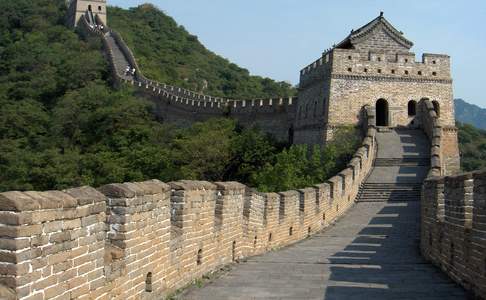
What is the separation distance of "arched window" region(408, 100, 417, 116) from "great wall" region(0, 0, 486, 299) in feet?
8.45

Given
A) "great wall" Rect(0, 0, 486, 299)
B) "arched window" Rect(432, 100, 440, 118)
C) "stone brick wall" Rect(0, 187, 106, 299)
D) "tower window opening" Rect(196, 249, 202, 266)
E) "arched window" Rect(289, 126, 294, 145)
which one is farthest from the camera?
"arched window" Rect(289, 126, 294, 145)

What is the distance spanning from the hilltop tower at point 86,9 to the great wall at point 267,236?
60981mm

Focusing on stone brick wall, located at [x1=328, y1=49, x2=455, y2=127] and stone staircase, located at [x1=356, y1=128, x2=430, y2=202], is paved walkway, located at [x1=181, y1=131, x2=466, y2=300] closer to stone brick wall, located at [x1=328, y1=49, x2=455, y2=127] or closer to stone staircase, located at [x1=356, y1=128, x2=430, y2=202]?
stone staircase, located at [x1=356, y1=128, x2=430, y2=202]

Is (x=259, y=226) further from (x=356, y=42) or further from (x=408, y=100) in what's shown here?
(x=356, y=42)

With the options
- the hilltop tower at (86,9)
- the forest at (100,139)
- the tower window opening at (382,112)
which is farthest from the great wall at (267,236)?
the hilltop tower at (86,9)

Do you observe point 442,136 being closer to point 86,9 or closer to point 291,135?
point 291,135

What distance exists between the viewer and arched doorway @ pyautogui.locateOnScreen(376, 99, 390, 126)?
1212 inches

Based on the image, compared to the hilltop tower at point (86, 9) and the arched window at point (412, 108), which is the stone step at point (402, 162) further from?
the hilltop tower at point (86, 9)

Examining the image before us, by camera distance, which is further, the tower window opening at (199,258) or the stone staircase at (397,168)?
the stone staircase at (397,168)

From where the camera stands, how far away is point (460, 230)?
365 inches

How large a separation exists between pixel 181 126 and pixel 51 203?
40657mm

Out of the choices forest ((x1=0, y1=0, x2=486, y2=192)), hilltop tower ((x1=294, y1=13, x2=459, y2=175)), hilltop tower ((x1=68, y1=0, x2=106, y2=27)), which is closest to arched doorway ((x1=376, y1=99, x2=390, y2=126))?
hilltop tower ((x1=294, y1=13, x2=459, y2=175))

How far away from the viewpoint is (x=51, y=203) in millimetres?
5039

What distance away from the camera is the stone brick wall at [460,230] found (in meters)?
8.09
